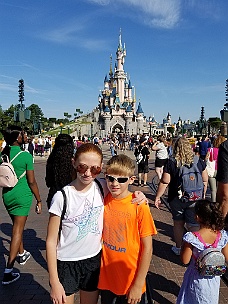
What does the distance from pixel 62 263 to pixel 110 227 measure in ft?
1.53

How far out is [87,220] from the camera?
7.13ft

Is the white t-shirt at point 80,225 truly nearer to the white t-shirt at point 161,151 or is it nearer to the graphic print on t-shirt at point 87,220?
the graphic print on t-shirt at point 87,220

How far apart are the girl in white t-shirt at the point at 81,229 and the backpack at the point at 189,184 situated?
2188mm

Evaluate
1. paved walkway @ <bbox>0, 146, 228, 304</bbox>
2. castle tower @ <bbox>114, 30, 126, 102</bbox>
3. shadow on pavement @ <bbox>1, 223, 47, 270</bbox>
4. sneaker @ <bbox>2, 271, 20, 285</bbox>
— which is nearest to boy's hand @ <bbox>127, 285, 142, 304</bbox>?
paved walkway @ <bbox>0, 146, 228, 304</bbox>

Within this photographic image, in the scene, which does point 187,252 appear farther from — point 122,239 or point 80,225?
point 80,225

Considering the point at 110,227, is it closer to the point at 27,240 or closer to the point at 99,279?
the point at 99,279

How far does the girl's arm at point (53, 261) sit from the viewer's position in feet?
6.61

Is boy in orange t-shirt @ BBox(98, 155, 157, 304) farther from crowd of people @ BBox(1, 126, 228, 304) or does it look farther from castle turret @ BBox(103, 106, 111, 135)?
castle turret @ BBox(103, 106, 111, 135)

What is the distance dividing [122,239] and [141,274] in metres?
0.27

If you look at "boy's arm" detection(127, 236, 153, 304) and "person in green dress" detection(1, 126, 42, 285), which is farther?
"person in green dress" detection(1, 126, 42, 285)

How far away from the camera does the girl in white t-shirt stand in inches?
83.0

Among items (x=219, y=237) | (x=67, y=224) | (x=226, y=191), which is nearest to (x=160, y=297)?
(x=219, y=237)

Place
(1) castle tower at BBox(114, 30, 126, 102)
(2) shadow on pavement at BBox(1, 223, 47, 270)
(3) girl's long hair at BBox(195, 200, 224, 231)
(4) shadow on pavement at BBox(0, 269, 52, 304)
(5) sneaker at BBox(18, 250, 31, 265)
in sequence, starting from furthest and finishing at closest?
(1) castle tower at BBox(114, 30, 126, 102) < (2) shadow on pavement at BBox(1, 223, 47, 270) < (5) sneaker at BBox(18, 250, 31, 265) < (4) shadow on pavement at BBox(0, 269, 52, 304) < (3) girl's long hair at BBox(195, 200, 224, 231)

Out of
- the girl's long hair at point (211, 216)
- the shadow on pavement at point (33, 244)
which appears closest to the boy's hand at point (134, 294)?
the girl's long hair at point (211, 216)
